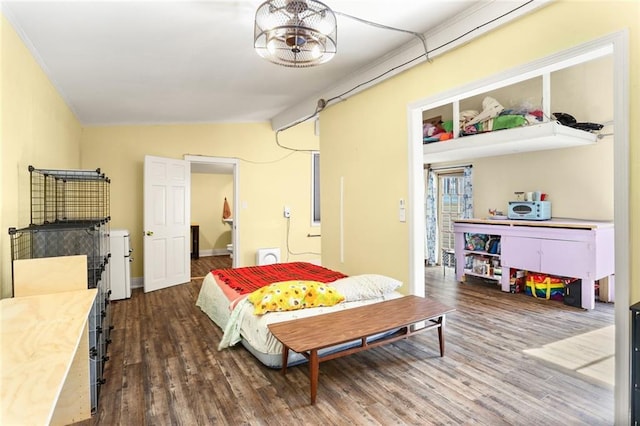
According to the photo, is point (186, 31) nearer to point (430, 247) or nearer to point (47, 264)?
point (47, 264)

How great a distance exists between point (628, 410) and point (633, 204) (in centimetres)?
112

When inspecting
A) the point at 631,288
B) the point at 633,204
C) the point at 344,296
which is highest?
the point at 633,204

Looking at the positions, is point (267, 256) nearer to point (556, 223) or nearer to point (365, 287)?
point (365, 287)

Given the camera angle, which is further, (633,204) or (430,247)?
(430,247)

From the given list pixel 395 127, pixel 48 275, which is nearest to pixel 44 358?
pixel 48 275

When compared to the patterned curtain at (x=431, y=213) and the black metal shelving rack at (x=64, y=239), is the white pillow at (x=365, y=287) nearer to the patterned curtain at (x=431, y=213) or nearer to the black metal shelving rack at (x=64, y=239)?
the black metal shelving rack at (x=64, y=239)

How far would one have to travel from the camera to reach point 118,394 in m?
2.28

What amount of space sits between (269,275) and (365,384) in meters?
1.88

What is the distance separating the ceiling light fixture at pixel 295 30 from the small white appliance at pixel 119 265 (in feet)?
11.4

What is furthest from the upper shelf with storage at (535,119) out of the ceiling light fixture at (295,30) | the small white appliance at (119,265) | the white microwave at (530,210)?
the small white appliance at (119,265)

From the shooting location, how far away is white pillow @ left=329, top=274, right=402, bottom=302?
3068mm

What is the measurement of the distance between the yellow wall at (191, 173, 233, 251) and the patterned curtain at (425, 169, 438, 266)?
5051mm

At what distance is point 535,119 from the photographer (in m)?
3.79

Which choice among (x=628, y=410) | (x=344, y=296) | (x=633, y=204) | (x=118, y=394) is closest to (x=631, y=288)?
(x=633, y=204)
